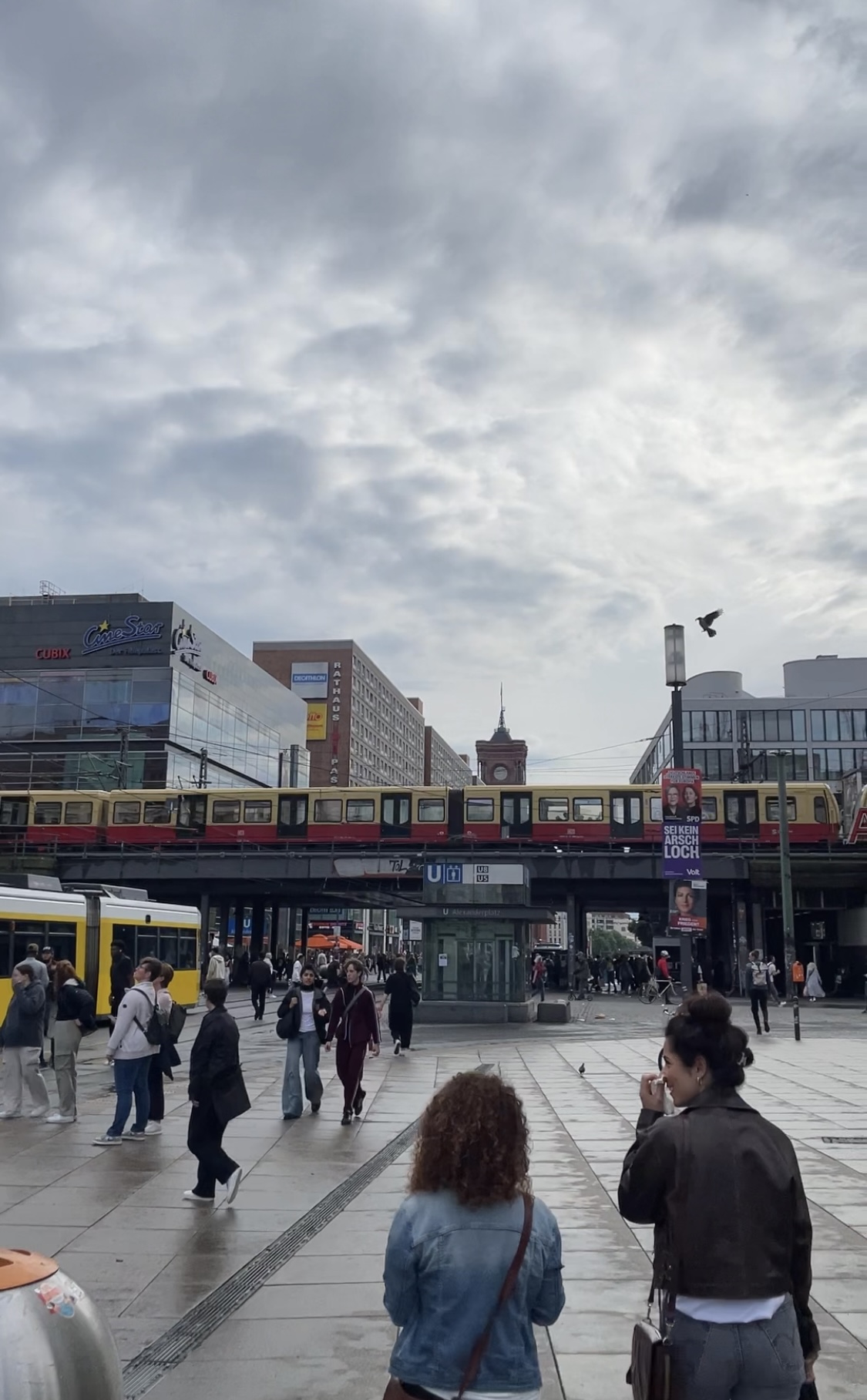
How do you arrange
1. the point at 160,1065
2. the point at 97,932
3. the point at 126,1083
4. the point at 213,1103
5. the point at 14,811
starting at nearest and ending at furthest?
1. the point at 213,1103
2. the point at 126,1083
3. the point at 160,1065
4. the point at 97,932
5. the point at 14,811

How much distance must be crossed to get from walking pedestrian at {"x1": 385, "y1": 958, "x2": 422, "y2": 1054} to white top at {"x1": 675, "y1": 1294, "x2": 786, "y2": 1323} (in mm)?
15906

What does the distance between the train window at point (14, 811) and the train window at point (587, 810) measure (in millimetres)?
23199

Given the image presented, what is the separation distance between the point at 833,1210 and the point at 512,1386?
635 cm

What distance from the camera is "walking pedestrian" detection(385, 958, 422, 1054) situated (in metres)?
19.5

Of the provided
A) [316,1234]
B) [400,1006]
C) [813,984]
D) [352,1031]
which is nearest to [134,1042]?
[352,1031]

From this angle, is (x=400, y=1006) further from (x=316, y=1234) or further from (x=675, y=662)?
(x=316, y=1234)

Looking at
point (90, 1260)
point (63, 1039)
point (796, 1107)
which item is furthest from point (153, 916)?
point (90, 1260)

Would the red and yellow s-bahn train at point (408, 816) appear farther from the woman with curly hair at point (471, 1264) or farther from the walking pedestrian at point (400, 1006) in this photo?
the woman with curly hair at point (471, 1264)

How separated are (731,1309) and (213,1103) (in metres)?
6.12

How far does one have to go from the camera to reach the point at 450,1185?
322 cm

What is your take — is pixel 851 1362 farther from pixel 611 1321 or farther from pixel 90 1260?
pixel 90 1260

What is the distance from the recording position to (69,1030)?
12.7 meters

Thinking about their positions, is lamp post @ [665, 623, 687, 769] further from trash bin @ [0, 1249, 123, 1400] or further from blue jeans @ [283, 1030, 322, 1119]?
trash bin @ [0, 1249, 123, 1400]

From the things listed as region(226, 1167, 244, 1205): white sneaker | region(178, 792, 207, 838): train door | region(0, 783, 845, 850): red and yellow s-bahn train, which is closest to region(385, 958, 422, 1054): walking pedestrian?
region(226, 1167, 244, 1205): white sneaker
